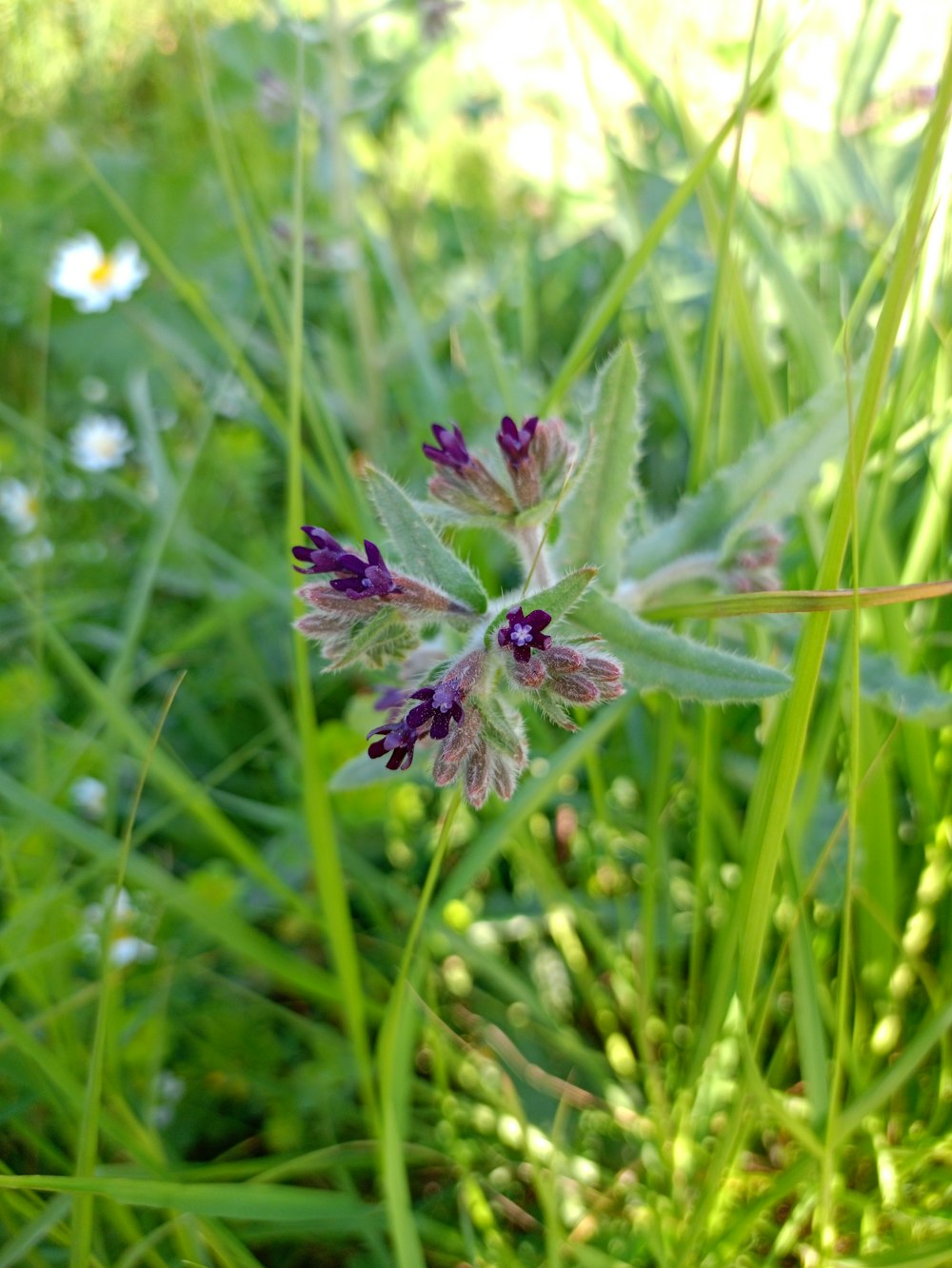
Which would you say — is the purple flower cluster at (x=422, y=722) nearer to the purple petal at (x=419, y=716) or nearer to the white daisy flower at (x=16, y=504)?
the purple petal at (x=419, y=716)

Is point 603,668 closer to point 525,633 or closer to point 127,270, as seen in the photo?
point 525,633

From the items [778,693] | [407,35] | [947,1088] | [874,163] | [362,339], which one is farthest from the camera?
[407,35]

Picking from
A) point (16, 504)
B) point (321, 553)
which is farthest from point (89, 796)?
point (321, 553)

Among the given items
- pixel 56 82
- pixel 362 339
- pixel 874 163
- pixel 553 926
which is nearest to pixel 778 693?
pixel 553 926

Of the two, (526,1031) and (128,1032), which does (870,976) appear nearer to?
(526,1031)

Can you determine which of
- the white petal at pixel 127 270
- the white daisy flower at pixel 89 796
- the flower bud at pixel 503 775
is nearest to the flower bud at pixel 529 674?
the flower bud at pixel 503 775
